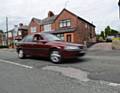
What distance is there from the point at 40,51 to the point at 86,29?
3324 centimetres

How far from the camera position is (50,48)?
1074cm

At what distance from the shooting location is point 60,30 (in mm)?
40688

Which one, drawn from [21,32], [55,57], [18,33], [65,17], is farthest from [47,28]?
[55,57]

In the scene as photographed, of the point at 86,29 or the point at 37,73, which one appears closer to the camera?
the point at 37,73

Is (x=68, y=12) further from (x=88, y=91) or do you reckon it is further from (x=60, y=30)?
(x=88, y=91)

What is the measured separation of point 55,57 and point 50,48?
58 centimetres

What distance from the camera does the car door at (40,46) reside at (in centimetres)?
1102

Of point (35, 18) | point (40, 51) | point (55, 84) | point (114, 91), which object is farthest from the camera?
point (35, 18)

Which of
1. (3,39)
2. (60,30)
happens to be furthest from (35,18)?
(3,39)

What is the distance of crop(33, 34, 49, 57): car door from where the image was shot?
11.0m

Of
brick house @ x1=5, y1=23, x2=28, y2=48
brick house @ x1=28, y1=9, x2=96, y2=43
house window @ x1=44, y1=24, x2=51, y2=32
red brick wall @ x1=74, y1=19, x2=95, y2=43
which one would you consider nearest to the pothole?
brick house @ x1=28, y1=9, x2=96, y2=43

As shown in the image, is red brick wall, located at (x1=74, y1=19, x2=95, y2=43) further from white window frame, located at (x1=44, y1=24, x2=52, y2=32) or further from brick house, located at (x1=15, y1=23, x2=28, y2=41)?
brick house, located at (x1=15, y1=23, x2=28, y2=41)

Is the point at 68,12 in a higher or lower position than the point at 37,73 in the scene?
higher

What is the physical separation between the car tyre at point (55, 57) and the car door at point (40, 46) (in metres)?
0.40
